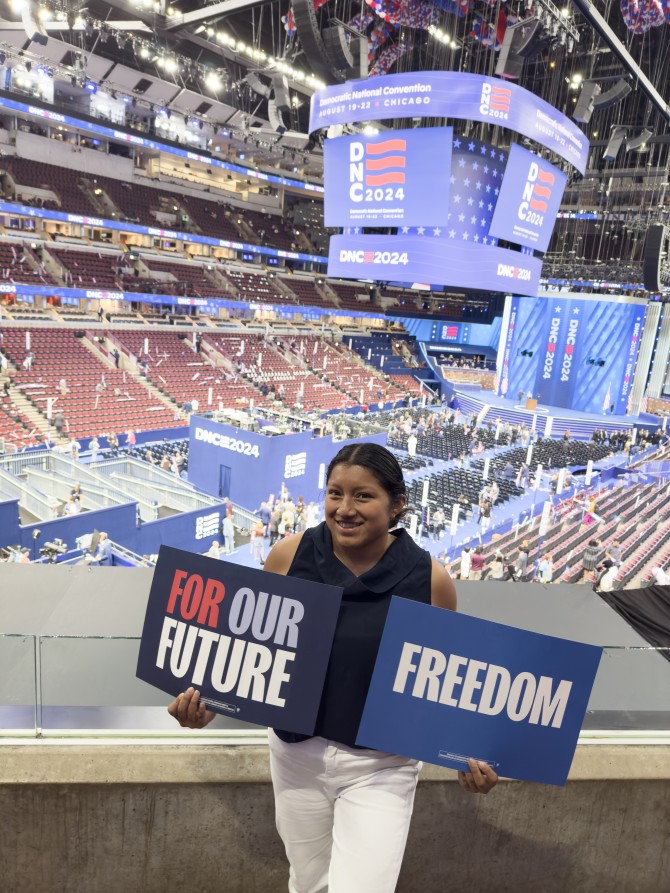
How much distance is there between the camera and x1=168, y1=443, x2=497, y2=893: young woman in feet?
4.86

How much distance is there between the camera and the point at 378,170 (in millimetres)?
7730

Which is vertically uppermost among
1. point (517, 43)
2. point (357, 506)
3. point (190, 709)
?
point (517, 43)

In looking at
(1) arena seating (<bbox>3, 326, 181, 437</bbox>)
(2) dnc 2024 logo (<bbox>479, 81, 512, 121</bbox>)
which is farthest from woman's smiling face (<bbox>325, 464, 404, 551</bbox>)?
(1) arena seating (<bbox>3, 326, 181, 437</bbox>)

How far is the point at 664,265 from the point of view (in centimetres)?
→ 1719

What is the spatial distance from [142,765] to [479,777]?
1056 mm

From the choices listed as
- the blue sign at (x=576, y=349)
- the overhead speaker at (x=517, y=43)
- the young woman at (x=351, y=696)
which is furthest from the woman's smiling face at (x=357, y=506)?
the blue sign at (x=576, y=349)

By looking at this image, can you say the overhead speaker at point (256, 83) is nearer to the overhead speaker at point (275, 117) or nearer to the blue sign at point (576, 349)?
the overhead speaker at point (275, 117)

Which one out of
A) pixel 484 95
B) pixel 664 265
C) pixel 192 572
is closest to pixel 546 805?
pixel 192 572

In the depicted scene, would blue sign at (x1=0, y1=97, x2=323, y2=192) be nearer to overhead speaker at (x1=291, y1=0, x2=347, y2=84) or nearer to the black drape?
overhead speaker at (x1=291, y1=0, x2=347, y2=84)

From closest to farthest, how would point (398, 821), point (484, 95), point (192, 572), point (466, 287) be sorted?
point (398, 821) < point (192, 572) < point (484, 95) < point (466, 287)

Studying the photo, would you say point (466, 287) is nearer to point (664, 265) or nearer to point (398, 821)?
point (398, 821)

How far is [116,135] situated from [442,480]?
67.0ft

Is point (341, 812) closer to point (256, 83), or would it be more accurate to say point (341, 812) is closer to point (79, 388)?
point (256, 83)

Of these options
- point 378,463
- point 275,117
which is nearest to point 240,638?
point 378,463
